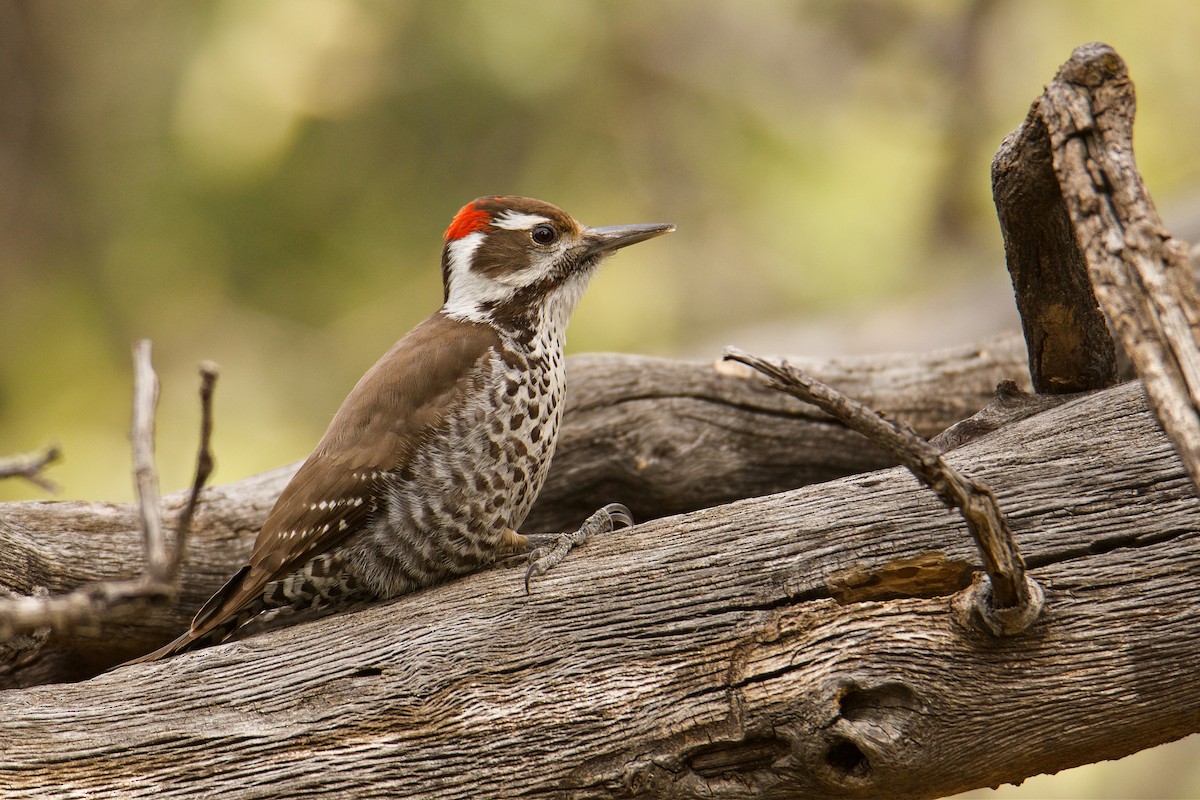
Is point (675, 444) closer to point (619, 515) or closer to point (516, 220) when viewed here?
point (619, 515)

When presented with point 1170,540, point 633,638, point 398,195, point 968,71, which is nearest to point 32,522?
point 633,638

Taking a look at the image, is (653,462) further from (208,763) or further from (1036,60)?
(1036,60)

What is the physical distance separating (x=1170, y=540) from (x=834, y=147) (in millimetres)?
5430

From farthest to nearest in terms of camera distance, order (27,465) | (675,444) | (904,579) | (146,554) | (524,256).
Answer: (675,444) → (524,256) → (904,579) → (27,465) → (146,554)

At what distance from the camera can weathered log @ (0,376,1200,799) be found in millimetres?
2217

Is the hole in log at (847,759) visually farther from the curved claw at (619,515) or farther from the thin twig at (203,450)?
the thin twig at (203,450)

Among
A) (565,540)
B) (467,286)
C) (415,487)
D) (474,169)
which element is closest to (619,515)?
(565,540)

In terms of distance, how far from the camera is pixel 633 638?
2473 millimetres

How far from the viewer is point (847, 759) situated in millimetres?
2254

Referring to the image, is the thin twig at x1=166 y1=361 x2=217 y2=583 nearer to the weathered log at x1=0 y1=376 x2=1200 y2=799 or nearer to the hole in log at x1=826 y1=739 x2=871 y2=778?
the weathered log at x1=0 y1=376 x2=1200 y2=799

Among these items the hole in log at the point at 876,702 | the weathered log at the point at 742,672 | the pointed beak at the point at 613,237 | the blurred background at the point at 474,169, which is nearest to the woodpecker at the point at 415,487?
the weathered log at the point at 742,672

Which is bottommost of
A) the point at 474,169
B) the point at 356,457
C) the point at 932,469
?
the point at 932,469

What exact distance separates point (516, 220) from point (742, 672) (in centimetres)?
158

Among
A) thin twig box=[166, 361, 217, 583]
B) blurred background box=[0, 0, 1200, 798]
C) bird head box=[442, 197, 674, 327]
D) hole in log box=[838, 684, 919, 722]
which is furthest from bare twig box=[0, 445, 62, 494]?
blurred background box=[0, 0, 1200, 798]
